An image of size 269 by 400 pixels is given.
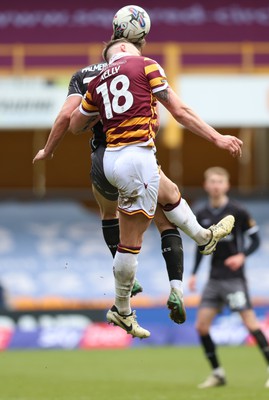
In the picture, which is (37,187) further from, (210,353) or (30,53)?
(210,353)

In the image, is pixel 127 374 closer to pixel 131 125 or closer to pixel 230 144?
pixel 131 125

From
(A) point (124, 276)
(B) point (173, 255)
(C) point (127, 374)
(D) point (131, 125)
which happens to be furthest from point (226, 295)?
(D) point (131, 125)

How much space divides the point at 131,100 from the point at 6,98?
13.7m

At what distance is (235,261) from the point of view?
1458 cm

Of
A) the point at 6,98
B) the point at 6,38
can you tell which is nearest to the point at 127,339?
the point at 6,98

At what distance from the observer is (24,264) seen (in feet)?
77.5

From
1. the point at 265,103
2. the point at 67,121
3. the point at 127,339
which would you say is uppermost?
the point at 67,121

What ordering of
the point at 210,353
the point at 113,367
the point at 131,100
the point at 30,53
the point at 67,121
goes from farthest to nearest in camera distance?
the point at 30,53, the point at 113,367, the point at 210,353, the point at 67,121, the point at 131,100

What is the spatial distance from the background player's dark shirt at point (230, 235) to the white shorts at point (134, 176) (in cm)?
528

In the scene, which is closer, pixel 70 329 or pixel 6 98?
pixel 70 329

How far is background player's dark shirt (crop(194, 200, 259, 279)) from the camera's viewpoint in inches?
575

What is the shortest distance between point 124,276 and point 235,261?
5.26m

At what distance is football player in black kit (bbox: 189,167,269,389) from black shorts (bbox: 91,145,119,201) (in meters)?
4.68

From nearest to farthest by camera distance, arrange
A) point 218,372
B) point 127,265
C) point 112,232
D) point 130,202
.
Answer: point 130,202
point 127,265
point 112,232
point 218,372
